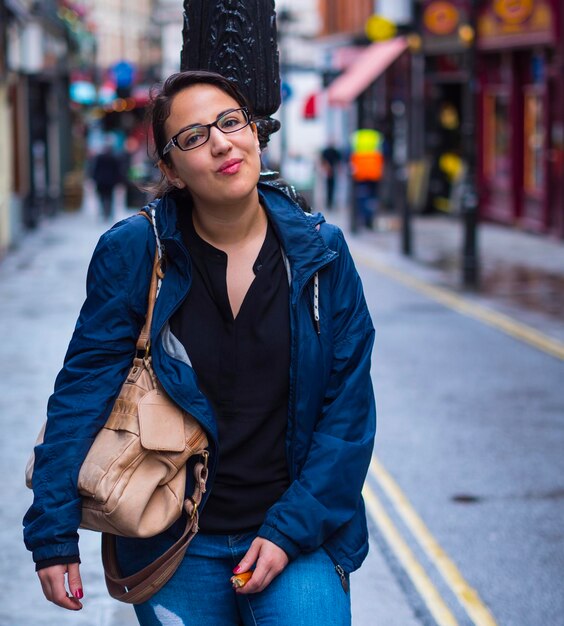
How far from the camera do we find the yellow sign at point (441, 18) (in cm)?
2330

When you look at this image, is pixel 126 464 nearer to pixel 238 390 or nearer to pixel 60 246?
pixel 238 390

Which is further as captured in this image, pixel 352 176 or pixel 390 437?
pixel 352 176

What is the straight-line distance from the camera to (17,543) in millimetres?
6062

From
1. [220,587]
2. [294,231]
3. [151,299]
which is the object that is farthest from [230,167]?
[220,587]

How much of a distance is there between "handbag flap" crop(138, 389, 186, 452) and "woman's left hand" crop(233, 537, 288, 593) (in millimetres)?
259

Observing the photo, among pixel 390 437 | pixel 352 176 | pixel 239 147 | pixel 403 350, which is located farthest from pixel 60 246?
pixel 239 147

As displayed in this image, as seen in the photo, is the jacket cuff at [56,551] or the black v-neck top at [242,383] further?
the black v-neck top at [242,383]

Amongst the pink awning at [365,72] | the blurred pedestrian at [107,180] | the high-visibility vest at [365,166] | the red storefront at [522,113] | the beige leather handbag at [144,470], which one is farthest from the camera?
the pink awning at [365,72]

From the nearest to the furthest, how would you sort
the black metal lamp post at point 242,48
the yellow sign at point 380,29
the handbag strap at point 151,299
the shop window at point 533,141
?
the handbag strap at point 151,299 < the black metal lamp post at point 242,48 < the shop window at point 533,141 < the yellow sign at point 380,29

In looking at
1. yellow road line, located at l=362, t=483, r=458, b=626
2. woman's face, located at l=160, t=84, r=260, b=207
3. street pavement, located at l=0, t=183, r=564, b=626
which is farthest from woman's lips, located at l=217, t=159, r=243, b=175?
yellow road line, located at l=362, t=483, r=458, b=626

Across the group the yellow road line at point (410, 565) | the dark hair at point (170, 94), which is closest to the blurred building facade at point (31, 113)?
the yellow road line at point (410, 565)

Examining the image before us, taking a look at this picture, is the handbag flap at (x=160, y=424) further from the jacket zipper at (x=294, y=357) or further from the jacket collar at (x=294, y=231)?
the jacket collar at (x=294, y=231)

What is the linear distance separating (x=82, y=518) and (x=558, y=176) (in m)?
19.6

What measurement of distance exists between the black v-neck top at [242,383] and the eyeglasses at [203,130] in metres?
0.28
